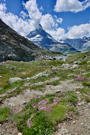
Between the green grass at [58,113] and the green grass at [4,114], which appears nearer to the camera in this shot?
the green grass at [58,113]

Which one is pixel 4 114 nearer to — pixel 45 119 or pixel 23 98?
pixel 45 119

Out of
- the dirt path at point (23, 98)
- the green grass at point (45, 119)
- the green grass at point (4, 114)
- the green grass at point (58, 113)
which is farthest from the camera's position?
the dirt path at point (23, 98)

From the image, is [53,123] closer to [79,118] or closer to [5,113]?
[79,118]

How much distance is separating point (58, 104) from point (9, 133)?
447 cm

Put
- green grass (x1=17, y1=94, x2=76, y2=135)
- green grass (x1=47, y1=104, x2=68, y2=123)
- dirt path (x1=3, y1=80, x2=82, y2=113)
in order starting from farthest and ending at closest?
dirt path (x1=3, y1=80, x2=82, y2=113)
green grass (x1=47, y1=104, x2=68, y2=123)
green grass (x1=17, y1=94, x2=76, y2=135)

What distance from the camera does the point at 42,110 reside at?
1434cm

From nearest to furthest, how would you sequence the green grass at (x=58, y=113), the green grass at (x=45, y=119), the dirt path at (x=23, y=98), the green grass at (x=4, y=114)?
the green grass at (x=45, y=119), the green grass at (x=58, y=113), the green grass at (x=4, y=114), the dirt path at (x=23, y=98)

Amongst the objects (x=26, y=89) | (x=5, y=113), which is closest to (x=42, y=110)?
(x=5, y=113)

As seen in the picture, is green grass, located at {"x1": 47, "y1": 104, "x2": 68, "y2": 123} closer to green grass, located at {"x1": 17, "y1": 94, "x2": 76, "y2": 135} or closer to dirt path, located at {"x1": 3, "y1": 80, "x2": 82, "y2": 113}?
green grass, located at {"x1": 17, "y1": 94, "x2": 76, "y2": 135}

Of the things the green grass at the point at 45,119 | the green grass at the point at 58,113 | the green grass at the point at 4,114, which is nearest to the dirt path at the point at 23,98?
the green grass at the point at 4,114

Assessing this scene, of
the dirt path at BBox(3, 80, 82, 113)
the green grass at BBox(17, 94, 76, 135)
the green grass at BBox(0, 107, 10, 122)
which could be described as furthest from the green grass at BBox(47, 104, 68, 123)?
the dirt path at BBox(3, 80, 82, 113)

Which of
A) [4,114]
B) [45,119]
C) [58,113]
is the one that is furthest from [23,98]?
[45,119]

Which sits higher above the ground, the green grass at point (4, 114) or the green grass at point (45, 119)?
the green grass at point (45, 119)

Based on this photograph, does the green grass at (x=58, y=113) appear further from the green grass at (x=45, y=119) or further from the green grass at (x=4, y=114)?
the green grass at (x=4, y=114)
